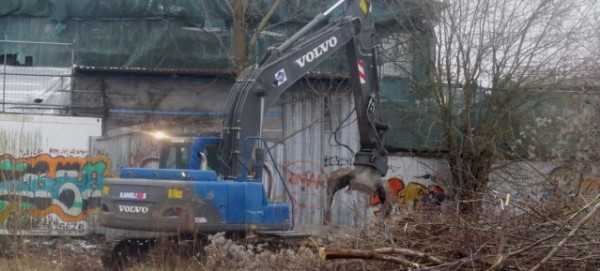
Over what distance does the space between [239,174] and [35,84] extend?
11.1m

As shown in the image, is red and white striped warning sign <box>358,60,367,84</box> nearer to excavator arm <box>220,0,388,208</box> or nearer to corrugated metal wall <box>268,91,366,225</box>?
excavator arm <box>220,0,388,208</box>

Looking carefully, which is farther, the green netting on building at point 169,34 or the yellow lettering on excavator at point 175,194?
the green netting on building at point 169,34

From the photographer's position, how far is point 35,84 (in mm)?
23016

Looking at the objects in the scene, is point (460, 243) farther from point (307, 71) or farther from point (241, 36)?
point (241, 36)

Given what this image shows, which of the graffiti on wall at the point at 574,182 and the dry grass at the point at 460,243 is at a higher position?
the graffiti on wall at the point at 574,182

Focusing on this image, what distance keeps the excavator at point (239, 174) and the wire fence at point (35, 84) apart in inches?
322

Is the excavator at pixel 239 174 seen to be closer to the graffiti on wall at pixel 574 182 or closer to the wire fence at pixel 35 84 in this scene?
the graffiti on wall at pixel 574 182

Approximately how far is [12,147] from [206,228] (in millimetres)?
7088

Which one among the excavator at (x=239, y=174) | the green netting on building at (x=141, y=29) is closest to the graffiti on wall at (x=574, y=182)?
the excavator at (x=239, y=174)

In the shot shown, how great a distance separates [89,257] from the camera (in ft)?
50.7

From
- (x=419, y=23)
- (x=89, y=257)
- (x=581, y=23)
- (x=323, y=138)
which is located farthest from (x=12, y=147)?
(x=581, y=23)

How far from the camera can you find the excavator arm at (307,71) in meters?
14.2

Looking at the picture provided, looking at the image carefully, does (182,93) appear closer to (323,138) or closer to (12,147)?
(323,138)

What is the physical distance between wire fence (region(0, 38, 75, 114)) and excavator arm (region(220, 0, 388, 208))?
850 centimetres
